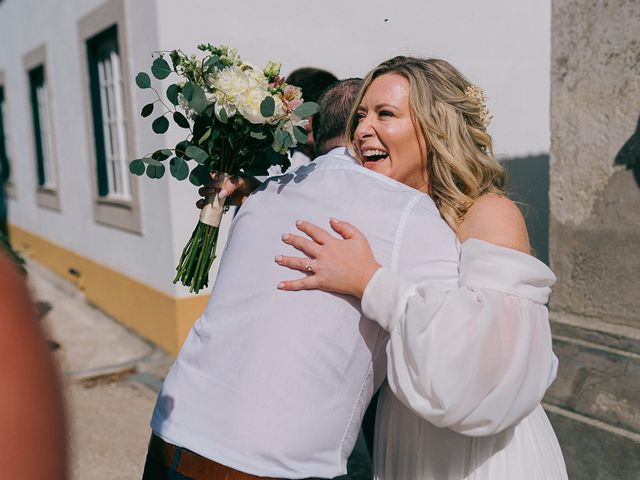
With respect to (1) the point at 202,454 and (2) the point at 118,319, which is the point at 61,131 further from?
(1) the point at 202,454

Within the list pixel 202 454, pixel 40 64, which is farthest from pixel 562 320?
pixel 40 64

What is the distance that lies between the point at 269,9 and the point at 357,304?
4466 mm

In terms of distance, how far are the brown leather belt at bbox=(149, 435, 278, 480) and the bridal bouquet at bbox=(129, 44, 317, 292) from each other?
85 centimetres

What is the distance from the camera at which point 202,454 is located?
5.09ft

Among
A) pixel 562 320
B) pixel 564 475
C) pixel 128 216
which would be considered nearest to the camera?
pixel 564 475

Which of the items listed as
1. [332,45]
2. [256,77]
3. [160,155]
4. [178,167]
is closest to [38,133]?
[332,45]

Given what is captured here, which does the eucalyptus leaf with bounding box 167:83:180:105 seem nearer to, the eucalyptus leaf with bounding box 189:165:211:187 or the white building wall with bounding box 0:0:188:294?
the eucalyptus leaf with bounding box 189:165:211:187

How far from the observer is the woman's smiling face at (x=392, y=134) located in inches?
77.6

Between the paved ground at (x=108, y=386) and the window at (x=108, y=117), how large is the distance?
4.80 feet

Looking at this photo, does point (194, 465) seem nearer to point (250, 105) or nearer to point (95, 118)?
point (250, 105)

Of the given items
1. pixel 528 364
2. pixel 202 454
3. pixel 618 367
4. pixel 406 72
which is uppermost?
pixel 406 72

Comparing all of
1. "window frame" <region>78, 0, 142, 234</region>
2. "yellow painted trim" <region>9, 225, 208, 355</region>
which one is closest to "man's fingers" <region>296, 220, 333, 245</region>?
"yellow painted trim" <region>9, 225, 208, 355</region>

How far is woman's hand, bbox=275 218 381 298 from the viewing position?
1.56m

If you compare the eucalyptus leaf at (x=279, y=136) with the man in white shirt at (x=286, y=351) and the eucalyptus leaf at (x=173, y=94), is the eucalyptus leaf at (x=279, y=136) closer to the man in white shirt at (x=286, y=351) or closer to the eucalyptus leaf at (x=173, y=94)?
the man in white shirt at (x=286, y=351)
